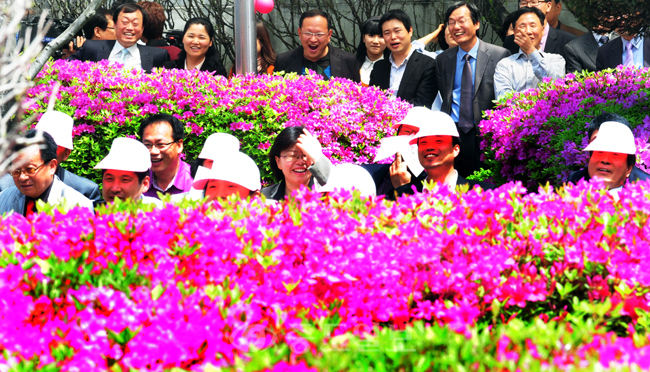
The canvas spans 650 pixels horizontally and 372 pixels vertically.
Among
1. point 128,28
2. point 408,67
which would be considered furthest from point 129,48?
point 408,67

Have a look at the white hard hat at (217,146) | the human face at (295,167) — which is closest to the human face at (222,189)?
the human face at (295,167)

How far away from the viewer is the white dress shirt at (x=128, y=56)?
760 centimetres

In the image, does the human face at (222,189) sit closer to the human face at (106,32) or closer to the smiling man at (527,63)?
the smiling man at (527,63)

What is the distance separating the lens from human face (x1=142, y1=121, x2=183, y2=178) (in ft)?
17.5

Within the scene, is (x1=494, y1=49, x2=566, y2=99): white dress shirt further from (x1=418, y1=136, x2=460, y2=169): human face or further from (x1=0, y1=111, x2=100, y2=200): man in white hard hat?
(x1=0, y1=111, x2=100, y2=200): man in white hard hat

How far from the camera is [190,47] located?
24.3 ft

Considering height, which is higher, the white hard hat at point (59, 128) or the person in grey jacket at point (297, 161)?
the white hard hat at point (59, 128)

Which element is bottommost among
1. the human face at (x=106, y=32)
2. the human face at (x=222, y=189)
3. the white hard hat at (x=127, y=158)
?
the human face at (x=222, y=189)

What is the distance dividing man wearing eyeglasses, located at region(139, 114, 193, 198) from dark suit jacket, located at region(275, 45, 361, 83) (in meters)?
2.29

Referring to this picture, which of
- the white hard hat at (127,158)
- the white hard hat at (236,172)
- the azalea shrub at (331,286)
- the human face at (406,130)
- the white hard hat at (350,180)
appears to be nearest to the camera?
the azalea shrub at (331,286)

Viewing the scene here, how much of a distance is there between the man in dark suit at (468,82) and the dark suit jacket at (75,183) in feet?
11.2

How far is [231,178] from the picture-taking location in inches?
159

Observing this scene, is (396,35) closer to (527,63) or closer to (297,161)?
(527,63)

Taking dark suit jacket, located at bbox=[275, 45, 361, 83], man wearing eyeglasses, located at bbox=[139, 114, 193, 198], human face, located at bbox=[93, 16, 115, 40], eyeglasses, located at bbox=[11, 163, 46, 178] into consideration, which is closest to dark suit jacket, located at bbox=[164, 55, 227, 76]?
dark suit jacket, located at bbox=[275, 45, 361, 83]
